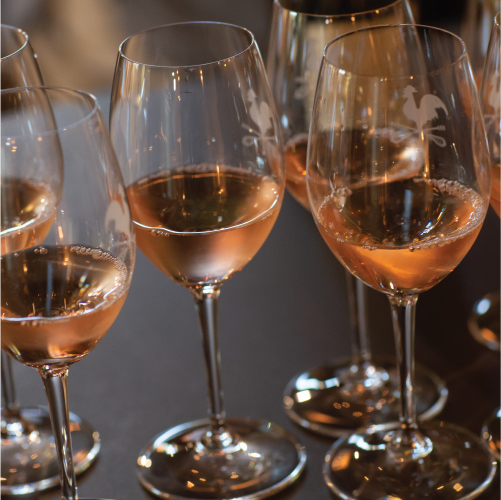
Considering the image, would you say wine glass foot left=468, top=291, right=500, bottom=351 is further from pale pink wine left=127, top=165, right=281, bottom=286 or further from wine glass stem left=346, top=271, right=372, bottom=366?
pale pink wine left=127, top=165, right=281, bottom=286

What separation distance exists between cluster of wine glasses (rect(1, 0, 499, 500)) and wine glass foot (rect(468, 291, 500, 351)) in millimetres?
70

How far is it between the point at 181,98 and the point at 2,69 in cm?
22

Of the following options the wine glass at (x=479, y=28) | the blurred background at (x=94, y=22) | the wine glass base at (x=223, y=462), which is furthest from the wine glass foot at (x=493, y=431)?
the blurred background at (x=94, y=22)

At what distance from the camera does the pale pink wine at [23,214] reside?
0.63 meters

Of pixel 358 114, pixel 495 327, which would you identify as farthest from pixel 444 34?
pixel 495 327

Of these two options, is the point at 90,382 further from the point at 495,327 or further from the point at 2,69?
the point at 495,327

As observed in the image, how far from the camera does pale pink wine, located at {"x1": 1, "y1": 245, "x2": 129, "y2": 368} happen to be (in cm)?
63

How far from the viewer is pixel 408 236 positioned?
705 millimetres

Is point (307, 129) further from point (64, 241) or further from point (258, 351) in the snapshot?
point (64, 241)

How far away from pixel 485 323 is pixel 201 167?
0.37 m

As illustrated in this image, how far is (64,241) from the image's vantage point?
2.09ft

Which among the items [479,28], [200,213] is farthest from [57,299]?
[479,28]

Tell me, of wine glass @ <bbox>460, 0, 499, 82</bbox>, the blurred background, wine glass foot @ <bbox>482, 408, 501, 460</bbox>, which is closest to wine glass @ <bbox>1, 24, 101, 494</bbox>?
wine glass foot @ <bbox>482, 408, 501, 460</bbox>

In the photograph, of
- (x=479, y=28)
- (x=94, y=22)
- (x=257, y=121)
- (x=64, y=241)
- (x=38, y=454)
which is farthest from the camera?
(x=94, y=22)
